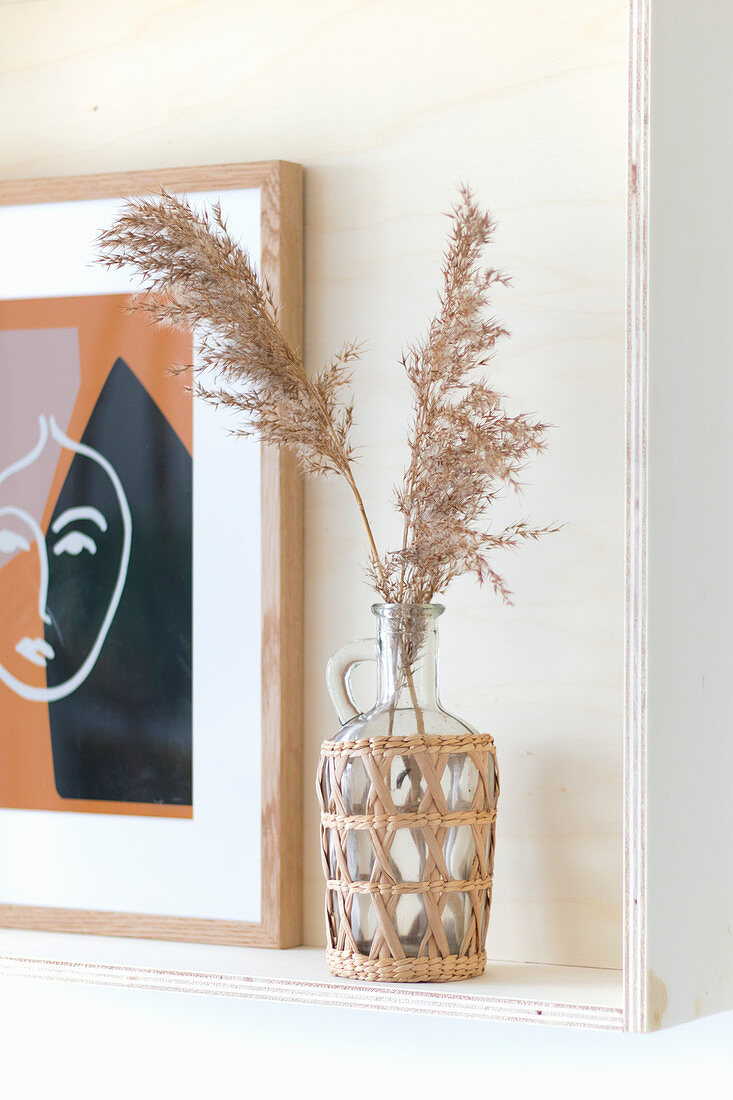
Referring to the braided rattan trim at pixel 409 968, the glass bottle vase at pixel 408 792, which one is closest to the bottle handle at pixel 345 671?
the glass bottle vase at pixel 408 792

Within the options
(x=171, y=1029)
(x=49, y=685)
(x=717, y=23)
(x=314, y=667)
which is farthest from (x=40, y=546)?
(x=717, y=23)

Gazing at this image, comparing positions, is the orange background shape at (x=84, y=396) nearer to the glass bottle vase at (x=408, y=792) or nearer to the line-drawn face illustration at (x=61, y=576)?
the line-drawn face illustration at (x=61, y=576)

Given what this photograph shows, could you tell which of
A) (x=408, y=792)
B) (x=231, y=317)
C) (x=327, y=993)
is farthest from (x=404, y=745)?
(x=231, y=317)

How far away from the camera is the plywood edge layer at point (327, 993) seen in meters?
0.66

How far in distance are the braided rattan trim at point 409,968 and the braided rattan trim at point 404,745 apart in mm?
102

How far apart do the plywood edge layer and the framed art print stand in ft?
0.27

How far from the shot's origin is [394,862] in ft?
2.33

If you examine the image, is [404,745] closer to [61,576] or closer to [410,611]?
[410,611]

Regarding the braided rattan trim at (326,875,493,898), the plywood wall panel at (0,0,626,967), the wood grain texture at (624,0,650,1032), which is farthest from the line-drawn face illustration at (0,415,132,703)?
the wood grain texture at (624,0,650,1032)

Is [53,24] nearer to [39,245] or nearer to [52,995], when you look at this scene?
[39,245]

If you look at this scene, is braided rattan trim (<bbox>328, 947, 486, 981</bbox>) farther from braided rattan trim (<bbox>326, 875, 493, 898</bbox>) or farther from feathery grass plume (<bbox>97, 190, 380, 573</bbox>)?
feathery grass plume (<bbox>97, 190, 380, 573</bbox>)

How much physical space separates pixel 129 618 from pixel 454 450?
253mm

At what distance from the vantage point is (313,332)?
834 millimetres

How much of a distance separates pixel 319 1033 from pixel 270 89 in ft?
1.83
